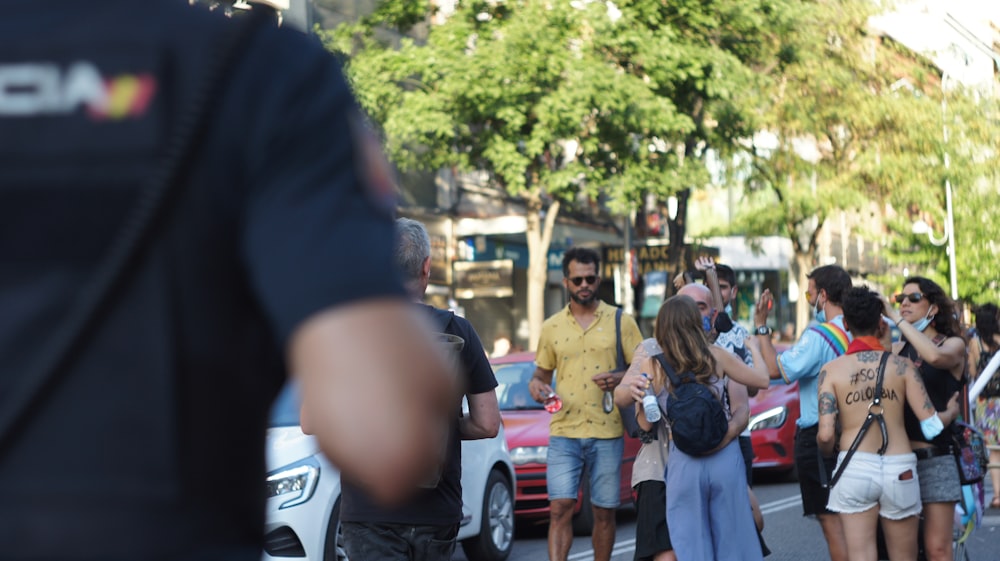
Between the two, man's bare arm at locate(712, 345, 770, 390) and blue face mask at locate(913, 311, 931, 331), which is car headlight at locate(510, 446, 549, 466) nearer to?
blue face mask at locate(913, 311, 931, 331)

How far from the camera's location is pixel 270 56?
4.56 ft

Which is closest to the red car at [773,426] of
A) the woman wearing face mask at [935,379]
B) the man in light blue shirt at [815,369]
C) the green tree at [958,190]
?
the woman wearing face mask at [935,379]

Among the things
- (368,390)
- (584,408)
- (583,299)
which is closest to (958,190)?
(583,299)

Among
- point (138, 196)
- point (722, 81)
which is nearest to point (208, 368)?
point (138, 196)

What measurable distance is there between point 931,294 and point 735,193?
124 feet

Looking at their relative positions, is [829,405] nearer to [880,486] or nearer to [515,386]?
[880,486]

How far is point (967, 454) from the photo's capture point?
8.79m

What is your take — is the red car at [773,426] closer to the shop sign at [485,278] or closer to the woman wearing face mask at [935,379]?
the woman wearing face mask at [935,379]

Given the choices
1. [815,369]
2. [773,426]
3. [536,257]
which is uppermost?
[536,257]

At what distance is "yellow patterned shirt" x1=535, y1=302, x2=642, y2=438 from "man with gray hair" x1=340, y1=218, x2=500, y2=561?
140 inches

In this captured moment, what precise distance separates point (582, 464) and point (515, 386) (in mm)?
4201

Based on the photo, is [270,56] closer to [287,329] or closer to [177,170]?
[177,170]

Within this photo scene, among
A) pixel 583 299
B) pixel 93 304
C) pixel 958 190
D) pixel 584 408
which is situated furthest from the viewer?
pixel 958 190

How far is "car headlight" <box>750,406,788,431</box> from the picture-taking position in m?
17.0
